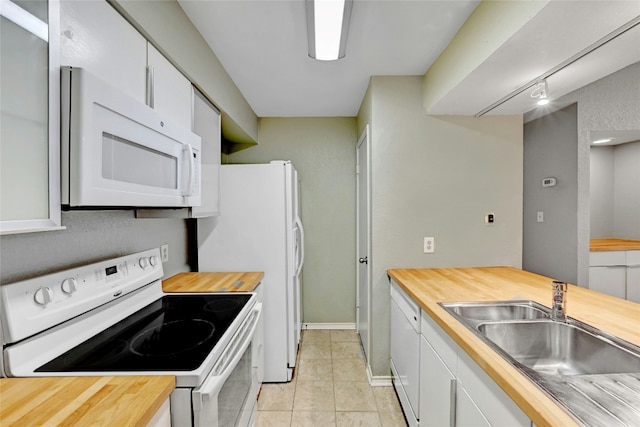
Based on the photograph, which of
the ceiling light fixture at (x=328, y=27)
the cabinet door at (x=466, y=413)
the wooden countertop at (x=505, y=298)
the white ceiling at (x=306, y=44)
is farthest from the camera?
the white ceiling at (x=306, y=44)

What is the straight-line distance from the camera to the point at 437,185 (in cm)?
228

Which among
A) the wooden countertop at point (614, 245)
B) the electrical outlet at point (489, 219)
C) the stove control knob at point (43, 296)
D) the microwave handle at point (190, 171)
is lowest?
the stove control knob at point (43, 296)

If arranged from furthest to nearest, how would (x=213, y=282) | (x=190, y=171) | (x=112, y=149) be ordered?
(x=213, y=282)
(x=190, y=171)
(x=112, y=149)

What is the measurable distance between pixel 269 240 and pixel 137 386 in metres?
1.50

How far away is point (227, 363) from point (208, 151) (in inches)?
54.1

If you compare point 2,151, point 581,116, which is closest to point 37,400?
point 2,151

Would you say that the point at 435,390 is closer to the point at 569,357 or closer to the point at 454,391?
the point at 454,391

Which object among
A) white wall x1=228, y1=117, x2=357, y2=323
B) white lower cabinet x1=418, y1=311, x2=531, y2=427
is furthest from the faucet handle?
white wall x1=228, y1=117, x2=357, y2=323

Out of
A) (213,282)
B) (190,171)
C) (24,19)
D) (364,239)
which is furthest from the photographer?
(364,239)

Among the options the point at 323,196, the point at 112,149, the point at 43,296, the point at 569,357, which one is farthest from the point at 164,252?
the point at 569,357

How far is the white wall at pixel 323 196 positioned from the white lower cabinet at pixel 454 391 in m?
1.81

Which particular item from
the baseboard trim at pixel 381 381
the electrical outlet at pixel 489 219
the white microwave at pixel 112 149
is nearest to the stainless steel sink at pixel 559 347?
the electrical outlet at pixel 489 219

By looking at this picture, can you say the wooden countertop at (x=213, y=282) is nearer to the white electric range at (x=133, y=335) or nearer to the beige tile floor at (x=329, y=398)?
the white electric range at (x=133, y=335)

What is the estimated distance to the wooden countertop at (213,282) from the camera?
182 centimetres
